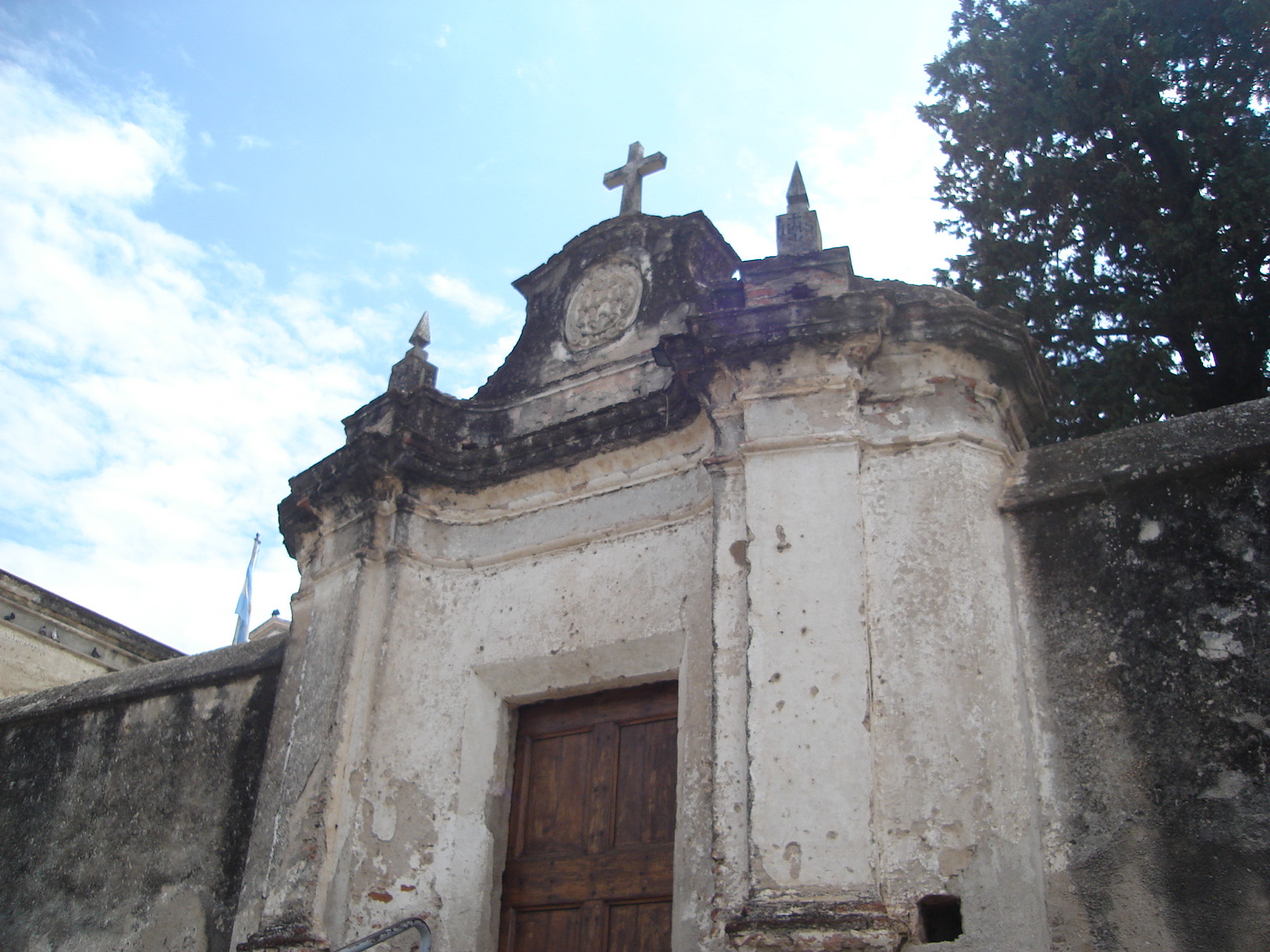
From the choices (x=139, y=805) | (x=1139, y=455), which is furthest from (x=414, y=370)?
(x=1139, y=455)

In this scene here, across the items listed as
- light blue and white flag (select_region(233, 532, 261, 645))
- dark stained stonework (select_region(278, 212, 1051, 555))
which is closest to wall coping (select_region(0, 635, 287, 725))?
dark stained stonework (select_region(278, 212, 1051, 555))

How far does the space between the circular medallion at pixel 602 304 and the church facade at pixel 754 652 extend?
22 millimetres

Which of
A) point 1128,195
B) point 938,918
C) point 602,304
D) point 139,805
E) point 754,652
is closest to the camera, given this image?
point 938,918

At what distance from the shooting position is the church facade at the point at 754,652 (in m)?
3.83

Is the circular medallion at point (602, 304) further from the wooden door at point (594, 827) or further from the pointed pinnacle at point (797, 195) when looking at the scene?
the wooden door at point (594, 827)

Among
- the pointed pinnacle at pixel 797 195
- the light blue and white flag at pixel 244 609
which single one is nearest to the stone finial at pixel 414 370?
the pointed pinnacle at pixel 797 195

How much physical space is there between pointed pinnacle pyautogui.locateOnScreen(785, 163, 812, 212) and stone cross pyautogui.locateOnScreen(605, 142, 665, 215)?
146 centimetres

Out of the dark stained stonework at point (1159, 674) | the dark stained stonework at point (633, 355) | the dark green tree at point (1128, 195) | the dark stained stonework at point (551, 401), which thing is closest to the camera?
the dark stained stonework at point (1159, 674)

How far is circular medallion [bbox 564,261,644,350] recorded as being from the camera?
6.45m

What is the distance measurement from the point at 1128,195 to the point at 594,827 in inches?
257

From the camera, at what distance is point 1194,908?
356 cm

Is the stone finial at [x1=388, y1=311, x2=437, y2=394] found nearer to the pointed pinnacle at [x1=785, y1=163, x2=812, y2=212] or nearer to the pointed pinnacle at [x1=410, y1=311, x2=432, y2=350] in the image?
the pointed pinnacle at [x1=410, y1=311, x2=432, y2=350]

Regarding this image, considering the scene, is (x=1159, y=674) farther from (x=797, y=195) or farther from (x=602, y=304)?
(x=602, y=304)

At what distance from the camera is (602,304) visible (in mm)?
6586
